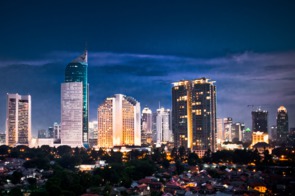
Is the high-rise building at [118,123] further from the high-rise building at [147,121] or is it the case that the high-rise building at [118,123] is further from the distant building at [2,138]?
the distant building at [2,138]

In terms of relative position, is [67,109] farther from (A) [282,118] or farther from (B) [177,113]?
(A) [282,118]

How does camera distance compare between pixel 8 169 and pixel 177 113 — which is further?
pixel 177 113

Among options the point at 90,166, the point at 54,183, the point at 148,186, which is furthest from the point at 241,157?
the point at 54,183

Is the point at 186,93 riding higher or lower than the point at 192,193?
higher

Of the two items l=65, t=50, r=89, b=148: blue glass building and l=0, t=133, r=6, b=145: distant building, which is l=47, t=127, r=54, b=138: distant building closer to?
l=0, t=133, r=6, b=145: distant building

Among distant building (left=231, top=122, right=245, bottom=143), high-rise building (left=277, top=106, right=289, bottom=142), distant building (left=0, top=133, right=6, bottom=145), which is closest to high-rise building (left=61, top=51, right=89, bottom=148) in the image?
distant building (left=0, top=133, right=6, bottom=145)

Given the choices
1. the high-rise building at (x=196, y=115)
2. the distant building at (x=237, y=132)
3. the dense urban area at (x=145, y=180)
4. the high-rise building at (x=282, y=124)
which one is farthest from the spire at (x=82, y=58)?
the distant building at (x=237, y=132)

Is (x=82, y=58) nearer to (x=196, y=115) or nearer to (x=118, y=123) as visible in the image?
(x=118, y=123)
